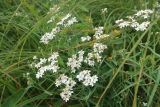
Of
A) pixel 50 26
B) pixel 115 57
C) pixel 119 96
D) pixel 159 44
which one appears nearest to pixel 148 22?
pixel 159 44

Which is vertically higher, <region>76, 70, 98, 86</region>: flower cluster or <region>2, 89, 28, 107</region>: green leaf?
<region>76, 70, 98, 86</region>: flower cluster

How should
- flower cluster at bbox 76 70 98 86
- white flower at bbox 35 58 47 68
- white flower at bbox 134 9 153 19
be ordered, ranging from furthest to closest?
white flower at bbox 134 9 153 19
white flower at bbox 35 58 47 68
flower cluster at bbox 76 70 98 86

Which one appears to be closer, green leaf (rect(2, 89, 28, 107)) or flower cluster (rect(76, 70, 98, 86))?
flower cluster (rect(76, 70, 98, 86))

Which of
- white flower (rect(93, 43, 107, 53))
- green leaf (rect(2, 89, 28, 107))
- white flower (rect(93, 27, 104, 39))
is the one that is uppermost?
white flower (rect(93, 27, 104, 39))

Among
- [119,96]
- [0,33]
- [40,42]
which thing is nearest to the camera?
[119,96]

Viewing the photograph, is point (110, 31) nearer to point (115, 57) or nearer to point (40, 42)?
point (115, 57)

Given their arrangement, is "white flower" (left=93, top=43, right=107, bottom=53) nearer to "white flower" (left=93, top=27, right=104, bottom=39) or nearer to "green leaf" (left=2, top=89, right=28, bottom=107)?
"white flower" (left=93, top=27, right=104, bottom=39)

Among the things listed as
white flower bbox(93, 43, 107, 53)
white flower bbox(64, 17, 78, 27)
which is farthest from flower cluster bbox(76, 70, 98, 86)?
white flower bbox(64, 17, 78, 27)
